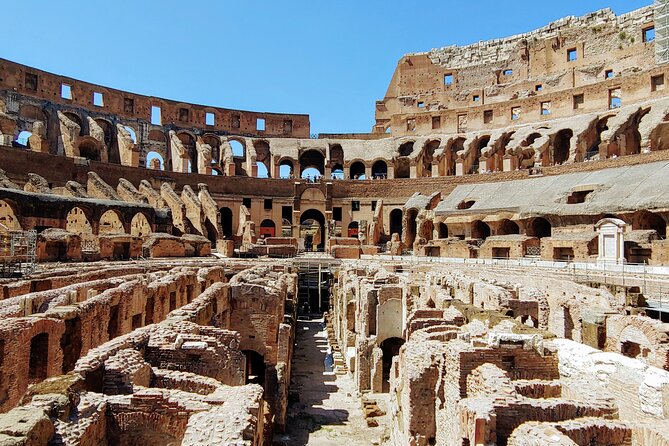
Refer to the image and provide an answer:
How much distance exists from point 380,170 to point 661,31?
1120 inches

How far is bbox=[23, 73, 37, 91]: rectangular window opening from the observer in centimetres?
4292

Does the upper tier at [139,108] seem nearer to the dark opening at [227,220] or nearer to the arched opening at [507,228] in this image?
the dark opening at [227,220]

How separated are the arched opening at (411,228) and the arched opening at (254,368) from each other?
94.5 ft

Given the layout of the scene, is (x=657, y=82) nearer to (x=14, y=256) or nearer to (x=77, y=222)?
(x=77, y=222)

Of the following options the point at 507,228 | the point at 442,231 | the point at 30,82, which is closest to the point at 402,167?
the point at 442,231

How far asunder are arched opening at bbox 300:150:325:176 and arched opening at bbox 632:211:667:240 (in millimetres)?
35020

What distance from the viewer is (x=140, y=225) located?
113 ft

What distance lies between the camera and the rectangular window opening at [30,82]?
42916 millimetres

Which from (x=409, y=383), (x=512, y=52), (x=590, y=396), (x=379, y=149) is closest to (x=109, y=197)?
(x=379, y=149)

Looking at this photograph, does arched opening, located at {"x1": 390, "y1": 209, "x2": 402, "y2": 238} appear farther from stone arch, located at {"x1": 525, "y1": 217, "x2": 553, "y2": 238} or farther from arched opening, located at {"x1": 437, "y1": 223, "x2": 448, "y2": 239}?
stone arch, located at {"x1": 525, "y1": 217, "x2": 553, "y2": 238}

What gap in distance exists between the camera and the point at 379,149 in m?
52.1

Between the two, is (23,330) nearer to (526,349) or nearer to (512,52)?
(526,349)

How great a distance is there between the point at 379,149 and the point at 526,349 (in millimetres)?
46123

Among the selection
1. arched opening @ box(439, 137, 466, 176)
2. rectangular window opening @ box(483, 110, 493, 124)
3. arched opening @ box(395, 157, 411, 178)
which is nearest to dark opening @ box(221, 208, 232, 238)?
arched opening @ box(395, 157, 411, 178)
